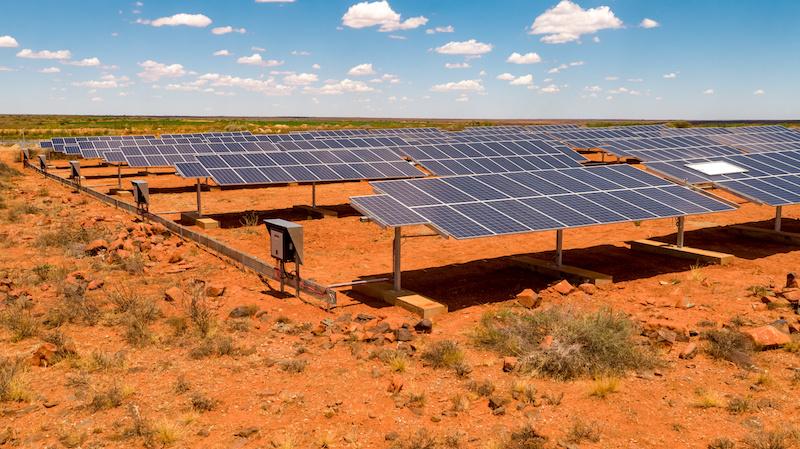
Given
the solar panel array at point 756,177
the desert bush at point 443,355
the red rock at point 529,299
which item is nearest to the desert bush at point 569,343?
the desert bush at point 443,355

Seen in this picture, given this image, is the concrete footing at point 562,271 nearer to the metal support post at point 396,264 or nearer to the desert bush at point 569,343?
the desert bush at point 569,343

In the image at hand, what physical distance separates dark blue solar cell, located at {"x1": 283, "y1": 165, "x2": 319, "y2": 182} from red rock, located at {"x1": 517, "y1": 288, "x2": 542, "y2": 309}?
16332 millimetres

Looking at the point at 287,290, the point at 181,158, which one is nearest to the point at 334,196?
the point at 181,158

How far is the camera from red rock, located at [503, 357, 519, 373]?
12.2m

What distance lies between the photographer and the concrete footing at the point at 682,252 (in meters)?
21.0

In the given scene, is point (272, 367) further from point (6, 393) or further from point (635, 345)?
point (635, 345)

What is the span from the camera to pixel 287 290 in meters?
18.1

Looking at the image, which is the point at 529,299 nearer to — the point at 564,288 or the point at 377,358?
the point at 564,288

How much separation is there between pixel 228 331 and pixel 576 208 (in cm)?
1113

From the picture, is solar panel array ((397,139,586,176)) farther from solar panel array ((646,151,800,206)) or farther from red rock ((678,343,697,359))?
red rock ((678,343,697,359))

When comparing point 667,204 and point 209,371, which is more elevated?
point 667,204

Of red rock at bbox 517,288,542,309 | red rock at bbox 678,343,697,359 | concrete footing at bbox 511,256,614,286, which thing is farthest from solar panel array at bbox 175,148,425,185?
red rock at bbox 678,343,697,359

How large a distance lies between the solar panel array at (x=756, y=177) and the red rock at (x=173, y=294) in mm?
19483

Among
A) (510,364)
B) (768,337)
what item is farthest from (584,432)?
(768,337)
